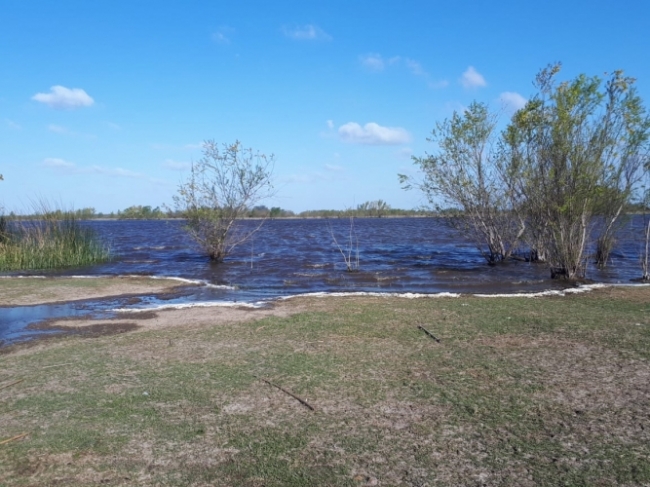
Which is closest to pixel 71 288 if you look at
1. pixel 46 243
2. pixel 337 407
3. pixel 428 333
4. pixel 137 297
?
pixel 137 297

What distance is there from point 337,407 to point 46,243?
780 inches

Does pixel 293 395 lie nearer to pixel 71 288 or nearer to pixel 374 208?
pixel 71 288

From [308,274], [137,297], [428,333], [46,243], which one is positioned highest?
[46,243]

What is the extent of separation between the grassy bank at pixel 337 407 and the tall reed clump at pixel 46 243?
1431 centimetres

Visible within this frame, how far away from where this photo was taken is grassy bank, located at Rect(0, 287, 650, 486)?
4.45 meters

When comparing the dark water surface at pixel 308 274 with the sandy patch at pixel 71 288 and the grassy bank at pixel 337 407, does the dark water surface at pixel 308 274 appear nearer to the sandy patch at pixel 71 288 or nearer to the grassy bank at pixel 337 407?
the sandy patch at pixel 71 288

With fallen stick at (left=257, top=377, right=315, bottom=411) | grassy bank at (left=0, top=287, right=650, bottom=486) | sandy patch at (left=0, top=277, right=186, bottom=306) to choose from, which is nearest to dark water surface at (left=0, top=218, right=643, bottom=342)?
sandy patch at (left=0, top=277, right=186, bottom=306)

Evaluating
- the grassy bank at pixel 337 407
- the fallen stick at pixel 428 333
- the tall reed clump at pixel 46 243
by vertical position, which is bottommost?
the grassy bank at pixel 337 407

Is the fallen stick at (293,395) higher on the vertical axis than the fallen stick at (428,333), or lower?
lower

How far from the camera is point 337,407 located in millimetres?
5715

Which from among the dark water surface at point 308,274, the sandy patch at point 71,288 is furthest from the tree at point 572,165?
the sandy patch at point 71,288

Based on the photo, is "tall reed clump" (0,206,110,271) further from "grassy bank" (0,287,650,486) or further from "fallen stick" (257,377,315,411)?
"fallen stick" (257,377,315,411)

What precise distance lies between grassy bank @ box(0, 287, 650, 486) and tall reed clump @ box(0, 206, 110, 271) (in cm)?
1431

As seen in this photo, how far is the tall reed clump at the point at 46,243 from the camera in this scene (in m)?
21.1
